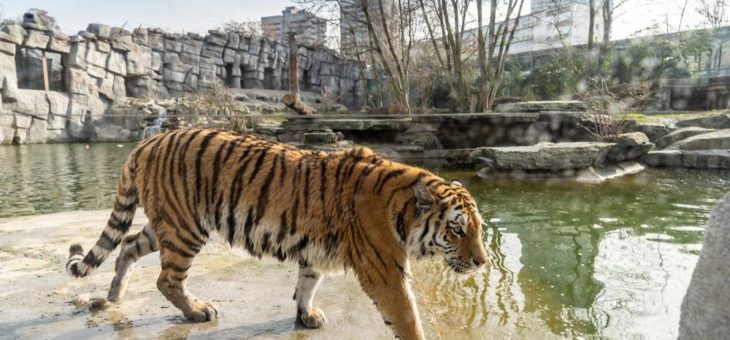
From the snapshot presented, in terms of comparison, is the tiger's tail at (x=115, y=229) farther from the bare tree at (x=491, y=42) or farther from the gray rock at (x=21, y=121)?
the gray rock at (x=21, y=121)

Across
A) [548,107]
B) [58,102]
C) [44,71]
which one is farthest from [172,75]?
[548,107]

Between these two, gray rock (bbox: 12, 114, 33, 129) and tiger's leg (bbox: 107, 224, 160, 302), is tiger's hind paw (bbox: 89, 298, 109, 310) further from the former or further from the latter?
gray rock (bbox: 12, 114, 33, 129)

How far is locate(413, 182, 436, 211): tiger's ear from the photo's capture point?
2920 millimetres

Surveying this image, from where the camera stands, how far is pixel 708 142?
1298 cm

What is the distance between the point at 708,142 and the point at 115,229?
1377 cm

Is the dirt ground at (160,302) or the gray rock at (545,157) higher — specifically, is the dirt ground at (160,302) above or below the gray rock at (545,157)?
below

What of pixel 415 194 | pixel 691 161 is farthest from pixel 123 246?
pixel 691 161

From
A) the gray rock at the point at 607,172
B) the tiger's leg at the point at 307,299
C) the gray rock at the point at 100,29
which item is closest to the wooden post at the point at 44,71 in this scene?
the gray rock at the point at 100,29

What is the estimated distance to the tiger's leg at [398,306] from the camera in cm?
288

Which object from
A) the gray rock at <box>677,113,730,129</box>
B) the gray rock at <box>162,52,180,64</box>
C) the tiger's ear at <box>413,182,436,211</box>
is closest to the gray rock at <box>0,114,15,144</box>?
the gray rock at <box>162,52,180,64</box>

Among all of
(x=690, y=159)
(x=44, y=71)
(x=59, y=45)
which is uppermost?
(x=59, y=45)

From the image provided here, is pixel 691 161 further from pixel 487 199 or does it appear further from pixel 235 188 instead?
pixel 235 188

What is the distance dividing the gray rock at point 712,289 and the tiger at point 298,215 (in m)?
1.15

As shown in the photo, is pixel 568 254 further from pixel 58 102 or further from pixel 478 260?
pixel 58 102
